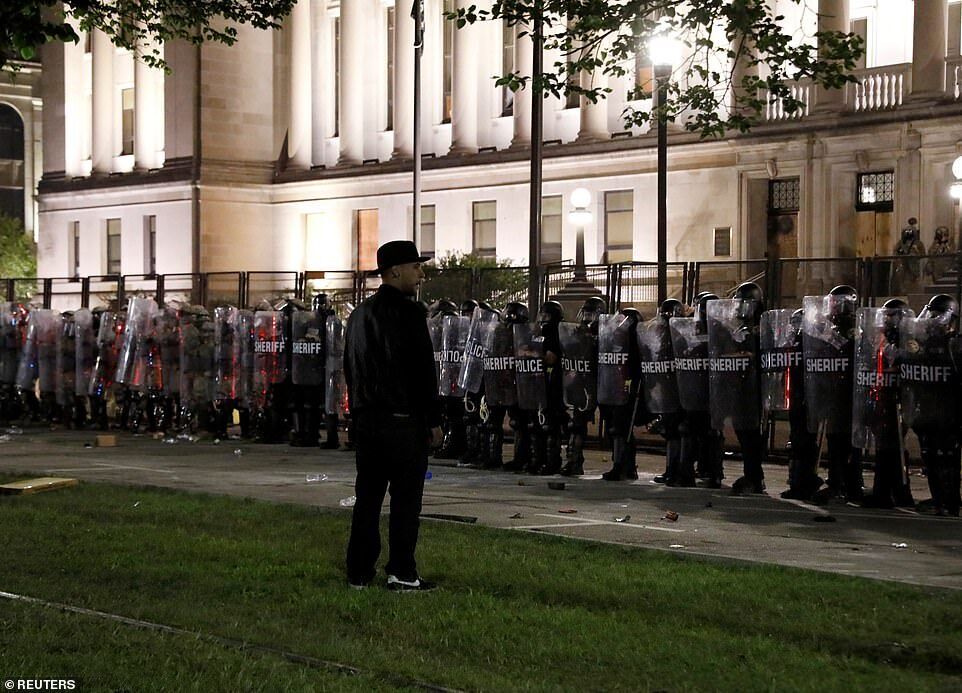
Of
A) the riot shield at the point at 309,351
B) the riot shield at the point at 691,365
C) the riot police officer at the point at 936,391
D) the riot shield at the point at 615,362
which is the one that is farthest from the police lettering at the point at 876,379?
the riot shield at the point at 309,351

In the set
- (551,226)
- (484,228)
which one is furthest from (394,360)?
(484,228)

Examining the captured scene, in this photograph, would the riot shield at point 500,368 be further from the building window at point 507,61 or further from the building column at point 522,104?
the building window at point 507,61

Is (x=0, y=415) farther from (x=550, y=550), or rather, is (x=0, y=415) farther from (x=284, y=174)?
(x=284, y=174)

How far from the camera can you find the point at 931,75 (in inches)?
1444

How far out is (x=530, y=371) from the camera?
17.7m

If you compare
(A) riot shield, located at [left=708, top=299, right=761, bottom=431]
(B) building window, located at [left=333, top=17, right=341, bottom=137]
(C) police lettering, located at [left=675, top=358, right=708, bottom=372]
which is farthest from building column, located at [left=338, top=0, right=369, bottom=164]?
(A) riot shield, located at [left=708, top=299, right=761, bottom=431]

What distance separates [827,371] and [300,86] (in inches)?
1784

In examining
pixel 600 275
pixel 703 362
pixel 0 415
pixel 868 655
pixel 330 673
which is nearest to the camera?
pixel 330 673

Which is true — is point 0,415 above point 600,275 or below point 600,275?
below

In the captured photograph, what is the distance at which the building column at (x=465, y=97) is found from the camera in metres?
50.7

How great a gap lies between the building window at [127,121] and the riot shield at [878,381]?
174 feet

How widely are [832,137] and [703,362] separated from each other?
2416 centimetres

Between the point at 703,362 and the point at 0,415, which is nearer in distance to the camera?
the point at 703,362

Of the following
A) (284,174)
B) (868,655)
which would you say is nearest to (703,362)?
(868,655)
